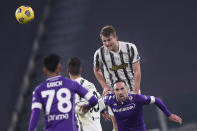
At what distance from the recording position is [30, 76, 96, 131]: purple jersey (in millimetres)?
4902

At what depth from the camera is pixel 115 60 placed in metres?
6.77

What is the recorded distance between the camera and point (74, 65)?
20.1 feet

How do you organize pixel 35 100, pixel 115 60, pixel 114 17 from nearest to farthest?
pixel 35 100 < pixel 115 60 < pixel 114 17

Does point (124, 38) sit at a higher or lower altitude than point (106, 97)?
higher

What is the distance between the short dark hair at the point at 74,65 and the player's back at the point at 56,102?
112 cm

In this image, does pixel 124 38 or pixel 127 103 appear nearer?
pixel 127 103

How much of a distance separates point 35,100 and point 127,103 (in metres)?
1.76

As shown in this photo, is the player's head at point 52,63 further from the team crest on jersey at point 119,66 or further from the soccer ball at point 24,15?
the soccer ball at point 24,15

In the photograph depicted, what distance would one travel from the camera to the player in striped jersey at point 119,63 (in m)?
6.69

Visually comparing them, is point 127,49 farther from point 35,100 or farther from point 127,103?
point 35,100

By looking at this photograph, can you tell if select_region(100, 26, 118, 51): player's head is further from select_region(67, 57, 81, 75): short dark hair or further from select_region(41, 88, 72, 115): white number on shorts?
select_region(41, 88, 72, 115): white number on shorts

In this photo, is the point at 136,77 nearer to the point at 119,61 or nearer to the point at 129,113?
the point at 119,61

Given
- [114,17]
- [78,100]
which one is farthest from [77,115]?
[114,17]
